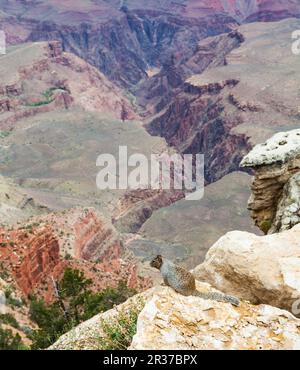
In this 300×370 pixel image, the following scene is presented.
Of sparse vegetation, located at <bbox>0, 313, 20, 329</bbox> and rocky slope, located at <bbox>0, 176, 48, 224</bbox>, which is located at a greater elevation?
sparse vegetation, located at <bbox>0, 313, 20, 329</bbox>

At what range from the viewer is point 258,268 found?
34.0ft

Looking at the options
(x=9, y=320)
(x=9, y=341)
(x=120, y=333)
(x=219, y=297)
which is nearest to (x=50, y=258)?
(x=9, y=320)

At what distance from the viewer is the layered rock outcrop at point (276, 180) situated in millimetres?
16234

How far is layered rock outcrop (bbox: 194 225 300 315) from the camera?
989cm

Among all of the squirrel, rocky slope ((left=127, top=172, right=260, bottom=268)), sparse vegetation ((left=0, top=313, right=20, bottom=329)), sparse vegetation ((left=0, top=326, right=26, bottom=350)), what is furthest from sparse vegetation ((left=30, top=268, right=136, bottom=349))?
rocky slope ((left=127, top=172, right=260, bottom=268))

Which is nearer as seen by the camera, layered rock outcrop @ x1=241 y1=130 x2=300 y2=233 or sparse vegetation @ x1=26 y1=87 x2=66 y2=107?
layered rock outcrop @ x1=241 y1=130 x2=300 y2=233

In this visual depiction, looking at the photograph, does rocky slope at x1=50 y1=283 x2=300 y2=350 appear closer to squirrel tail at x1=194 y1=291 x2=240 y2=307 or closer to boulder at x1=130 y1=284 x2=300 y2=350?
boulder at x1=130 y1=284 x2=300 y2=350

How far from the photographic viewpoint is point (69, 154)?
10844 centimetres

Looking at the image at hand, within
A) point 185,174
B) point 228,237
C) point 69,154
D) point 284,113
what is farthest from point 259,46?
point 228,237

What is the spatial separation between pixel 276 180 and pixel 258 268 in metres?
7.31

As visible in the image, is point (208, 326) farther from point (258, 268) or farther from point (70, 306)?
point (70, 306)

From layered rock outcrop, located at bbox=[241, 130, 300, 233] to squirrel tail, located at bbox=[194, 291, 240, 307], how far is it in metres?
7.28

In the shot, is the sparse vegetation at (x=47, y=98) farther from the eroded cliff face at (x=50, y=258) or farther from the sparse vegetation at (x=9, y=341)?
the sparse vegetation at (x=9, y=341)

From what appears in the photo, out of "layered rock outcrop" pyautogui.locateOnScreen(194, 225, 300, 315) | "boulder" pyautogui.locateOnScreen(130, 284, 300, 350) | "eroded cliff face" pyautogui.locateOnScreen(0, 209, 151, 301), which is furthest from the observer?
"eroded cliff face" pyautogui.locateOnScreen(0, 209, 151, 301)
